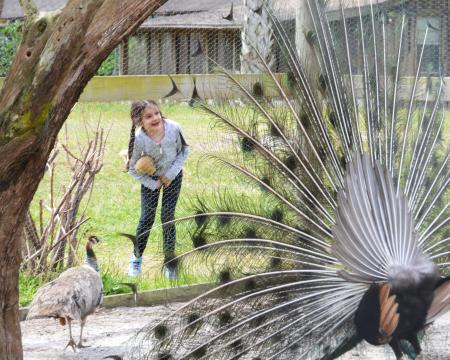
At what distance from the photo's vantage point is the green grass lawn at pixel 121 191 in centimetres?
641

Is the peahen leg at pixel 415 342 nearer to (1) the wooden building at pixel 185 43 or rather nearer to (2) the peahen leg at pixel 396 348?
(2) the peahen leg at pixel 396 348

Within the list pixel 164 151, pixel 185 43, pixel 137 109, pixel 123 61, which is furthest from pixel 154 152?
pixel 123 61

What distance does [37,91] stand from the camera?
379 cm

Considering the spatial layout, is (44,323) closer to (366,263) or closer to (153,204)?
(153,204)

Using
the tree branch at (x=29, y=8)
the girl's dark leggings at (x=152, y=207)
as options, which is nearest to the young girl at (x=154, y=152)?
the girl's dark leggings at (x=152, y=207)

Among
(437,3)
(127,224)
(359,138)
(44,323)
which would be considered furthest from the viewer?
(127,224)

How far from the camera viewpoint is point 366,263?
18.7 ft

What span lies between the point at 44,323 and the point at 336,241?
2.60 m

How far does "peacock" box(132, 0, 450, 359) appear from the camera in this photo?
18.6ft

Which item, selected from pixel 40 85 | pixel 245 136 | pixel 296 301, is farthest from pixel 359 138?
pixel 40 85

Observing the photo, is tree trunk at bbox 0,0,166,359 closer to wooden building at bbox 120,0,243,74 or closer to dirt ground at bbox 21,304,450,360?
dirt ground at bbox 21,304,450,360

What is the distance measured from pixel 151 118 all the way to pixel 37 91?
3.95m

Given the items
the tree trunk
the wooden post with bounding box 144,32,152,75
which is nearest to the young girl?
the wooden post with bounding box 144,32,152,75

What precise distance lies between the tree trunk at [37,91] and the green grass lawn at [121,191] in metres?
1.98
